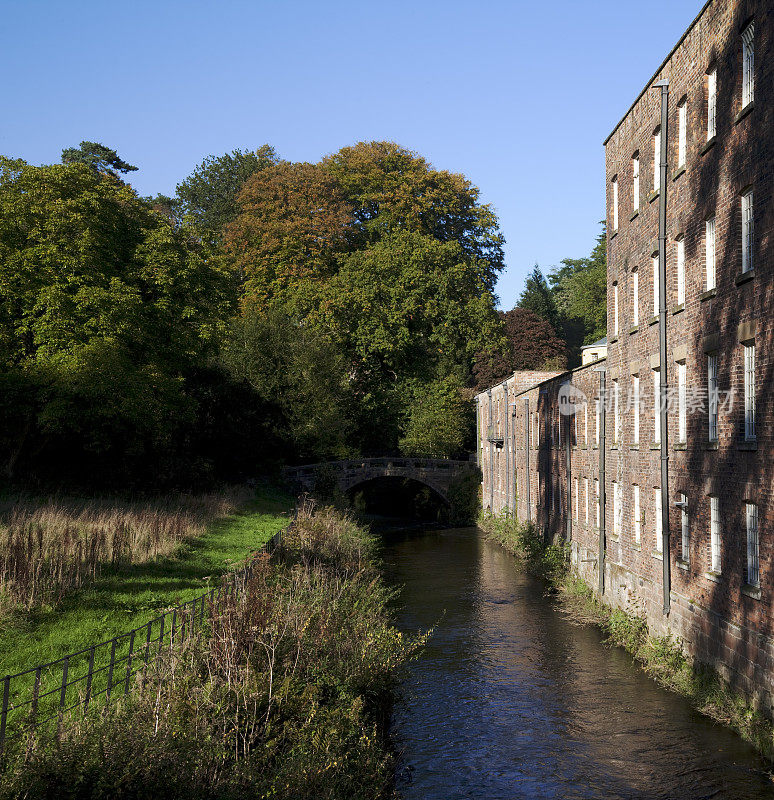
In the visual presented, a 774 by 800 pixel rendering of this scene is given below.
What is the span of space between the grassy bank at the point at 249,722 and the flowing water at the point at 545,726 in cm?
136

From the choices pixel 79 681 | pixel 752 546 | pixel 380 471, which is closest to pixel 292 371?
pixel 380 471

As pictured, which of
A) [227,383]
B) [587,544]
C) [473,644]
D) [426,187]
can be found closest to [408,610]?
[473,644]

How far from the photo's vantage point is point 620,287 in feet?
77.1

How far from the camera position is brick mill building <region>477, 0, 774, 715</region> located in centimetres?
1423

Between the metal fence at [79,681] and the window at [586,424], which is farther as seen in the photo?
the window at [586,424]

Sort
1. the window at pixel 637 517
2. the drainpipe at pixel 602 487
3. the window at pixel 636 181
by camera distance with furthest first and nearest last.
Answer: the drainpipe at pixel 602 487 < the window at pixel 636 181 < the window at pixel 637 517

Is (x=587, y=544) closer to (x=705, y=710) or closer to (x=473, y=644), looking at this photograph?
(x=473, y=644)

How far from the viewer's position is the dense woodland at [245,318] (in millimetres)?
28156

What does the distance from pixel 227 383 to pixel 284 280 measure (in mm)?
16939

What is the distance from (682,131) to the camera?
18.9m

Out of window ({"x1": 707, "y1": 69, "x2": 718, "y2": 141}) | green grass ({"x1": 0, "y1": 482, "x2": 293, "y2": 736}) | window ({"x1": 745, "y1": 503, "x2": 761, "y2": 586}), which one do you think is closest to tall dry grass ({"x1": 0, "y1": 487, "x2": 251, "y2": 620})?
green grass ({"x1": 0, "y1": 482, "x2": 293, "y2": 736})

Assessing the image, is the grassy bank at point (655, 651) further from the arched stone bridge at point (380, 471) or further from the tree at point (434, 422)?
the tree at point (434, 422)

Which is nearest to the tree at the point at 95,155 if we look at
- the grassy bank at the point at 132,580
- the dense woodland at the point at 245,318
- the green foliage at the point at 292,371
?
the dense woodland at the point at 245,318

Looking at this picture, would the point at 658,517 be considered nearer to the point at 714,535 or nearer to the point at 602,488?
the point at 714,535
